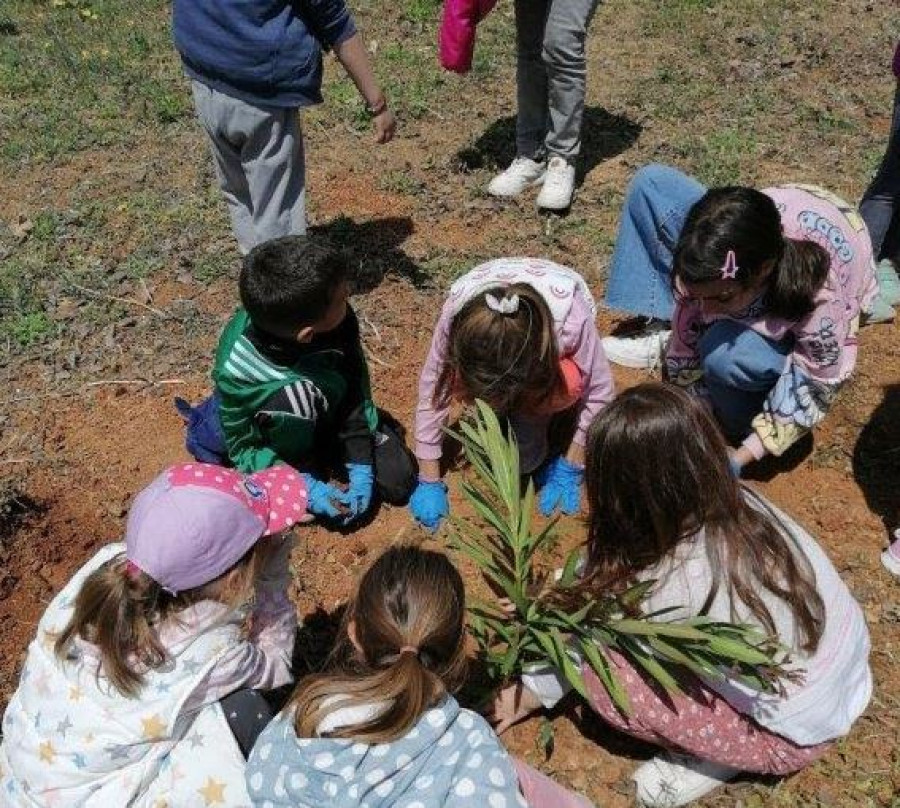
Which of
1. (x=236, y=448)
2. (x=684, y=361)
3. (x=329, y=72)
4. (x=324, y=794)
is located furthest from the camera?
(x=329, y=72)

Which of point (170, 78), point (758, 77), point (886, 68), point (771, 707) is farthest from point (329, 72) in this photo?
point (771, 707)

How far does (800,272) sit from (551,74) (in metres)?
1.76

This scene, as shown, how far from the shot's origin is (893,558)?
101 inches

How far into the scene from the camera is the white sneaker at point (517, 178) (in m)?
4.08

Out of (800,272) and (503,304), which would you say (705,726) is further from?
(800,272)

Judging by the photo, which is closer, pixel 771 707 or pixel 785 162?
pixel 771 707

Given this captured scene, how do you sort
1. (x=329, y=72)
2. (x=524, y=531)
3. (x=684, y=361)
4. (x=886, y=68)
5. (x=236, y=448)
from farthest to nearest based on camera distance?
(x=329, y=72) → (x=886, y=68) → (x=684, y=361) → (x=236, y=448) → (x=524, y=531)

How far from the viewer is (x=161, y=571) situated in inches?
66.5

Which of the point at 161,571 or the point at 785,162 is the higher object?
the point at 161,571

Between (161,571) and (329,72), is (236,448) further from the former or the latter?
(329,72)

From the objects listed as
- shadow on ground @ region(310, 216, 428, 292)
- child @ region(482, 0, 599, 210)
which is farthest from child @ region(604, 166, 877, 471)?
shadow on ground @ region(310, 216, 428, 292)

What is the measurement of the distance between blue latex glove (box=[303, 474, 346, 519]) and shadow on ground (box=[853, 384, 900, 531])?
62.6 inches

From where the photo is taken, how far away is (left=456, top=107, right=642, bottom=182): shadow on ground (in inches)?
171

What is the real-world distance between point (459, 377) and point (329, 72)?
3.33m
